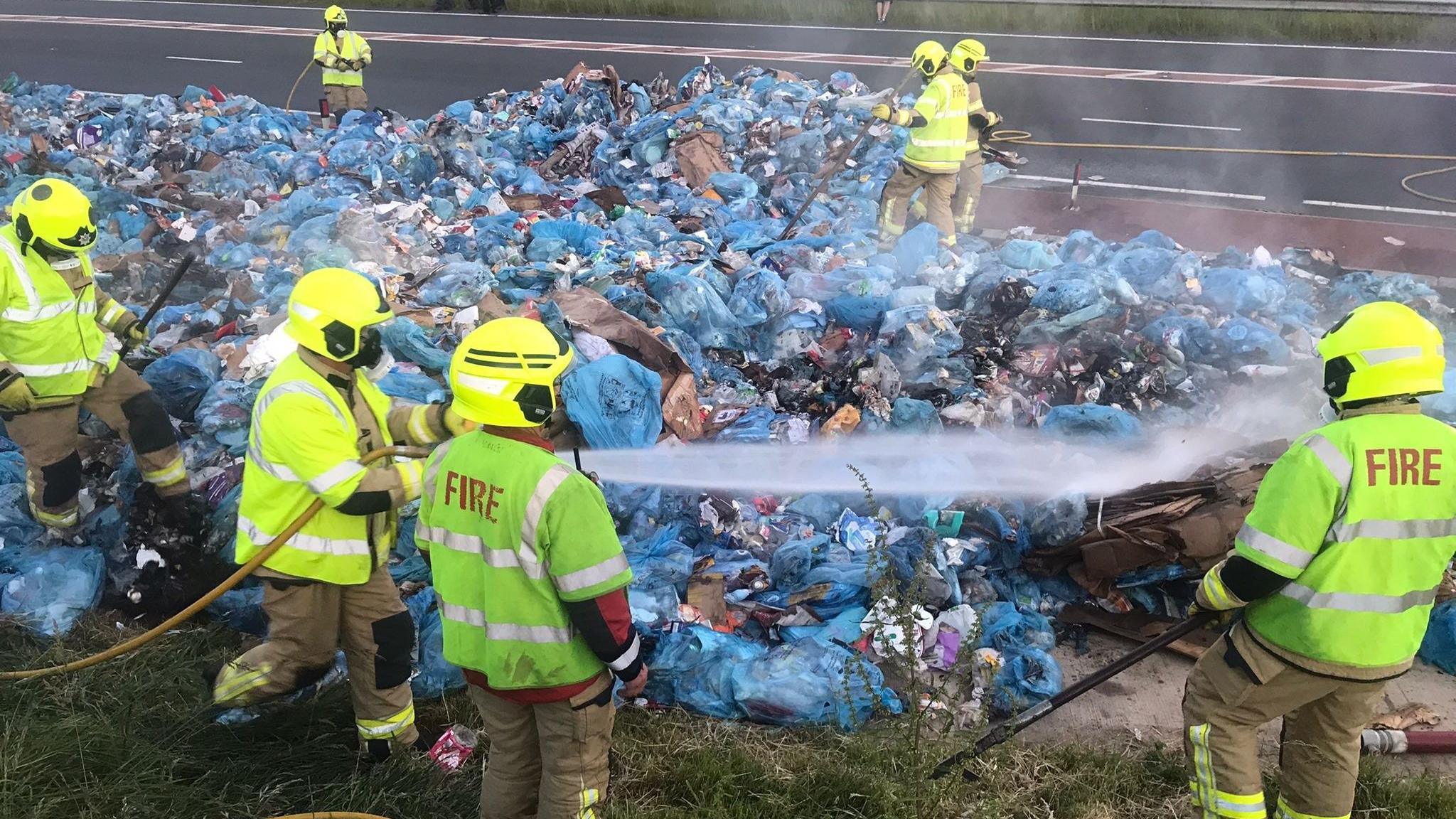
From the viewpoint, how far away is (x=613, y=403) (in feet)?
18.8

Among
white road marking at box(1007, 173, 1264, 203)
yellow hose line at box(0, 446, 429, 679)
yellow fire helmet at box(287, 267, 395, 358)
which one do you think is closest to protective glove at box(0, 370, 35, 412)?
yellow hose line at box(0, 446, 429, 679)

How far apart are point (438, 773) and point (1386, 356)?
3.46 meters

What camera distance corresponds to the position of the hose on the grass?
10398mm

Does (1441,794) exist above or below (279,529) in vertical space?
below

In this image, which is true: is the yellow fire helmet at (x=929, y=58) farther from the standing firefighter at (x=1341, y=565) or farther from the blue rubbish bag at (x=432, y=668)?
the blue rubbish bag at (x=432, y=668)

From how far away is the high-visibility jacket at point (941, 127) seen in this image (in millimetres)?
8258

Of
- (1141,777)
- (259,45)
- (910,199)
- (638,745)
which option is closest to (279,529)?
Result: (638,745)

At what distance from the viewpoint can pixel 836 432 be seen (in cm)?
619

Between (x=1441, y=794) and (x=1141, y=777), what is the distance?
1.05m

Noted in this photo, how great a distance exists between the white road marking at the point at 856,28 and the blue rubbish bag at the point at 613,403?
1427 centimetres

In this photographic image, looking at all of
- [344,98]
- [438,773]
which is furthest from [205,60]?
[438,773]

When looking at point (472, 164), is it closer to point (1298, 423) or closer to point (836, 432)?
point (836, 432)

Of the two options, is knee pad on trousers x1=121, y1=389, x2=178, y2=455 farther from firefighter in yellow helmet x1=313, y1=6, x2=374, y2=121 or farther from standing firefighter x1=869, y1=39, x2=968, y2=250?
firefighter in yellow helmet x1=313, y1=6, x2=374, y2=121

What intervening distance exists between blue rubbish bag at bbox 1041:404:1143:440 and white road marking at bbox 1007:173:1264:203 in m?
5.80
